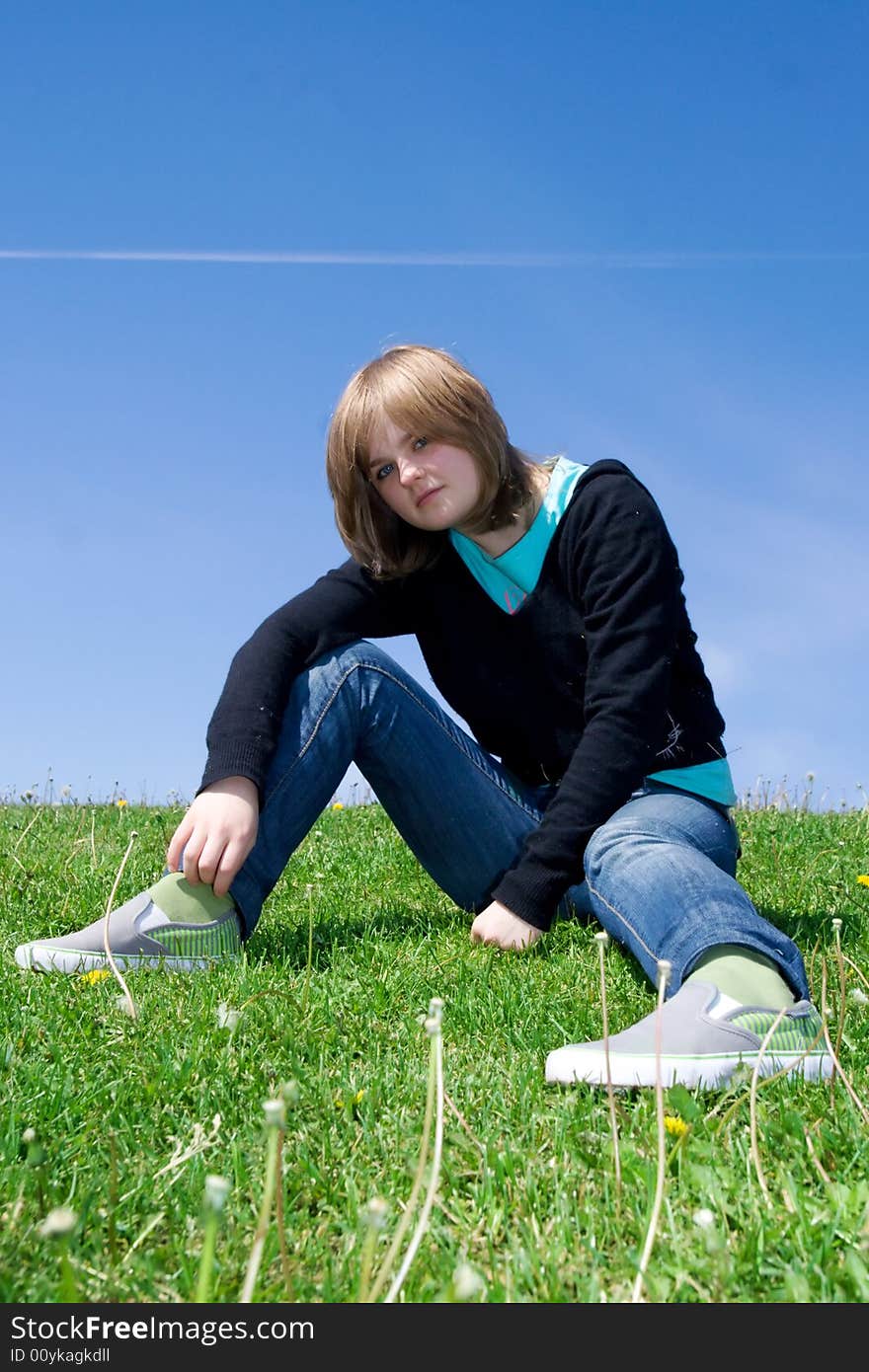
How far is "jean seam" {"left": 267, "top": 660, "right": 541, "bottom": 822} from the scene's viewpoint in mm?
3415

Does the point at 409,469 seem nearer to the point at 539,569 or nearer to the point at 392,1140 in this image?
the point at 539,569

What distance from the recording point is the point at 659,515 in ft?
11.2

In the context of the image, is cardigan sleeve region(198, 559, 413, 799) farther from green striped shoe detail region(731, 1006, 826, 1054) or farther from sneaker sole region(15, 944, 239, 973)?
green striped shoe detail region(731, 1006, 826, 1054)

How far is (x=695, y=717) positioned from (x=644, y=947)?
2.95 feet

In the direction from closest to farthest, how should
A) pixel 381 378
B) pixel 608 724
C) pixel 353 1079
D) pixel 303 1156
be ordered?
pixel 303 1156 → pixel 353 1079 → pixel 608 724 → pixel 381 378

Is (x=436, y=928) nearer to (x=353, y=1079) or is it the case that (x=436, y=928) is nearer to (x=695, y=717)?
(x=695, y=717)

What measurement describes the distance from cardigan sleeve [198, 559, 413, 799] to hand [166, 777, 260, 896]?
1.7 inches

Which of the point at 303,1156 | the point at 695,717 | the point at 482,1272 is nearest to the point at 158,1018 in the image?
the point at 303,1156

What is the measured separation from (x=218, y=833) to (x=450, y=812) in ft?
2.62

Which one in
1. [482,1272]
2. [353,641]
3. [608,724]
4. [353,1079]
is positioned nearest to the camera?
[482,1272]

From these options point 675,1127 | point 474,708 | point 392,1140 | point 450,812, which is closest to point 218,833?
point 450,812

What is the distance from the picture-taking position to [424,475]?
133 inches

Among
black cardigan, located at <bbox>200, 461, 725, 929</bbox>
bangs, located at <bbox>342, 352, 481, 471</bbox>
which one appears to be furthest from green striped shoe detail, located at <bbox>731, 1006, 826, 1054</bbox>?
bangs, located at <bbox>342, 352, 481, 471</bbox>
